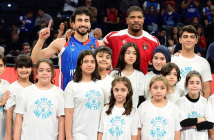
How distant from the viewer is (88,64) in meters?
4.31

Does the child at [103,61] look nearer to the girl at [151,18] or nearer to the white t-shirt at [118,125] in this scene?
the white t-shirt at [118,125]

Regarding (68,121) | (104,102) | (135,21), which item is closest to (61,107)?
(68,121)

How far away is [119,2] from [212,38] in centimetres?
332

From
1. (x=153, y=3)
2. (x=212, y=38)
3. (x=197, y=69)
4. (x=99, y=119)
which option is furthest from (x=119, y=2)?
(x=99, y=119)

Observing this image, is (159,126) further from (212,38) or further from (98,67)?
(212,38)

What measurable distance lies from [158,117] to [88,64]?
3.32 feet

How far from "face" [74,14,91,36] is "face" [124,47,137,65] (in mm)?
641

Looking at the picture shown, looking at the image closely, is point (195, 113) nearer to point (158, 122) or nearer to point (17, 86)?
point (158, 122)

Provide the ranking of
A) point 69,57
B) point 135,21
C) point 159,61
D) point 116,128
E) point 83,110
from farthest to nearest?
1. point 135,21
2. point 69,57
3. point 159,61
4. point 83,110
5. point 116,128

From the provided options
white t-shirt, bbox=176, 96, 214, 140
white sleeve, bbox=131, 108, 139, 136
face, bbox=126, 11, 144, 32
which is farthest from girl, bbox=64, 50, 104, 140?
face, bbox=126, 11, 144, 32

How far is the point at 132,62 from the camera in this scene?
466cm

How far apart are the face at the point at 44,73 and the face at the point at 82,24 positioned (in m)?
0.81

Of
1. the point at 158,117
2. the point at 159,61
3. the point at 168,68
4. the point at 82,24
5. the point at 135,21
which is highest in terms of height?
the point at 135,21

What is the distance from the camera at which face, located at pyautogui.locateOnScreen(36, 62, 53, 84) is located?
4.24m
